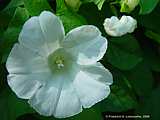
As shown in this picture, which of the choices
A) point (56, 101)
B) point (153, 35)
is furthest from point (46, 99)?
point (153, 35)

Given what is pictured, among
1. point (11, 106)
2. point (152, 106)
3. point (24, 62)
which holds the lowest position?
point (152, 106)

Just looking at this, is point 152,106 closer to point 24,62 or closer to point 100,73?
point 100,73

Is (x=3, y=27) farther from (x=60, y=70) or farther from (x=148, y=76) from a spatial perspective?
(x=148, y=76)

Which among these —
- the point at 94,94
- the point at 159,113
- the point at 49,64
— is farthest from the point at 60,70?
the point at 159,113

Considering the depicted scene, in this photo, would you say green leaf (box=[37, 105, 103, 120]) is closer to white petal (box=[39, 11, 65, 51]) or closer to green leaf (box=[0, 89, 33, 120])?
green leaf (box=[0, 89, 33, 120])

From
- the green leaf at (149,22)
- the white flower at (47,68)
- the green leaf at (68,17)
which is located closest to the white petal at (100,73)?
the white flower at (47,68)

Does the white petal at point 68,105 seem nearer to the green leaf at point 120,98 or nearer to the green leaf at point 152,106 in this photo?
the green leaf at point 120,98

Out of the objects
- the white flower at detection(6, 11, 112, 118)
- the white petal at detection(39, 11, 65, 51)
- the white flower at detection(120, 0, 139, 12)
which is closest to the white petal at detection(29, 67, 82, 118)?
the white flower at detection(6, 11, 112, 118)
